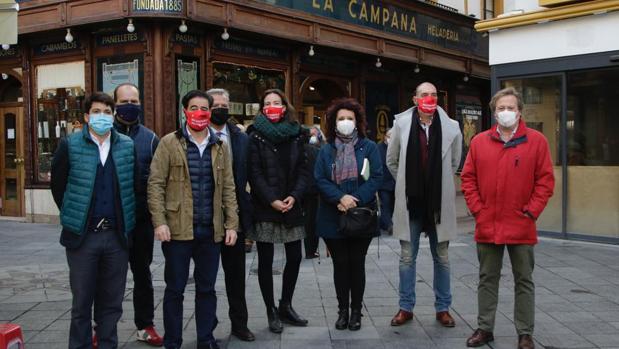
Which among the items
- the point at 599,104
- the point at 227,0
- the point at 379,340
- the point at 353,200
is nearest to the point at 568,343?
the point at 379,340

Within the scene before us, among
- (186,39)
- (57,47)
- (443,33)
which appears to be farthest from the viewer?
(443,33)

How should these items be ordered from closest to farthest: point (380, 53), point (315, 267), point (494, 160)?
1. point (494, 160)
2. point (315, 267)
3. point (380, 53)

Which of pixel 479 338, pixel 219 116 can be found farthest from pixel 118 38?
pixel 479 338

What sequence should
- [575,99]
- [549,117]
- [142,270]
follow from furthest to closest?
[549,117]
[575,99]
[142,270]

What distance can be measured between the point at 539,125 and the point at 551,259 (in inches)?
111

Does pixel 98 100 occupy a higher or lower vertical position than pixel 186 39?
lower

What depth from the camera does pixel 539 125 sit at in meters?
10.6

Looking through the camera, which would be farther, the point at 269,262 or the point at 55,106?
the point at 55,106

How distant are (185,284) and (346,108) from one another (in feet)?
6.48

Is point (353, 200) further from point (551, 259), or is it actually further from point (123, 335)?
point (551, 259)

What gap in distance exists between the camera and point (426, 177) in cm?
551

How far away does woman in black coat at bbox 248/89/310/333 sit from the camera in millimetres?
5254

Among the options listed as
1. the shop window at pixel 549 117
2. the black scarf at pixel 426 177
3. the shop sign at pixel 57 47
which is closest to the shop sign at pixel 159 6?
the shop sign at pixel 57 47

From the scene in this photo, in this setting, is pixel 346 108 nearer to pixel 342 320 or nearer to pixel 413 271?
pixel 413 271
